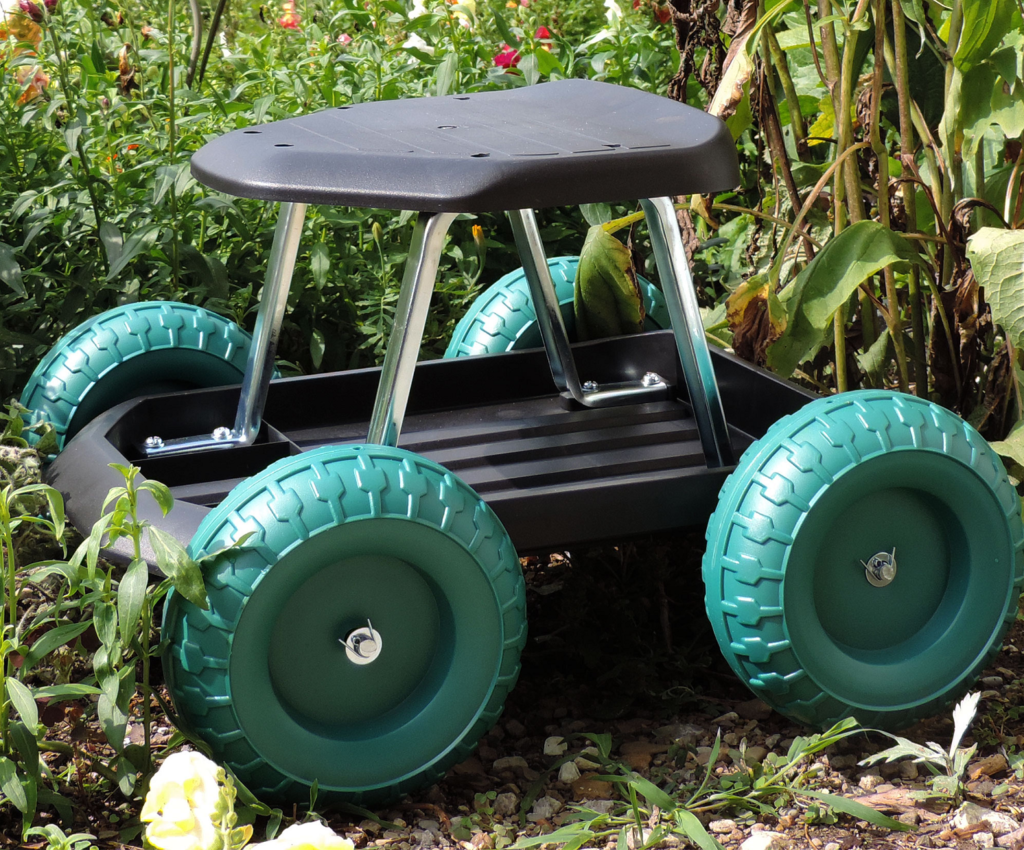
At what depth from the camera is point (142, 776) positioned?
4.77ft

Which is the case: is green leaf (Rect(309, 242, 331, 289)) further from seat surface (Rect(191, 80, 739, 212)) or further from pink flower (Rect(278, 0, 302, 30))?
pink flower (Rect(278, 0, 302, 30))

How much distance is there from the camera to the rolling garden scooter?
4.67 feet

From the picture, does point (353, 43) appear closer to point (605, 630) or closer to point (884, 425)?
point (605, 630)

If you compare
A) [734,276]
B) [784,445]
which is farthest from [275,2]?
[784,445]

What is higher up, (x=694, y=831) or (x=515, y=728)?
(x=694, y=831)

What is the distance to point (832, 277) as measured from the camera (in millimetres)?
1898

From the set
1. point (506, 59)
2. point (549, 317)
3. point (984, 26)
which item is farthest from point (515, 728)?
point (506, 59)

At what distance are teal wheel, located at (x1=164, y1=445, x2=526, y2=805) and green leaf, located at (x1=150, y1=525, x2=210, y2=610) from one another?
0.08ft

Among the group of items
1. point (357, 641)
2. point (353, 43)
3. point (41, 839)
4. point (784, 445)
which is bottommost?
point (41, 839)

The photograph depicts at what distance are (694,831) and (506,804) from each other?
287 mm

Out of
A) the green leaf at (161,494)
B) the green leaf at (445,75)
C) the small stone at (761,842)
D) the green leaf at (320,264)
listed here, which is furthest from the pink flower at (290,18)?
the small stone at (761,842)

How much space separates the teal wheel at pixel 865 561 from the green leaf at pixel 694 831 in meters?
0.25

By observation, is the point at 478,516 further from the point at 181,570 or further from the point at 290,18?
the point at 290,18

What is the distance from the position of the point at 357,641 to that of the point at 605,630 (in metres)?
0.58
